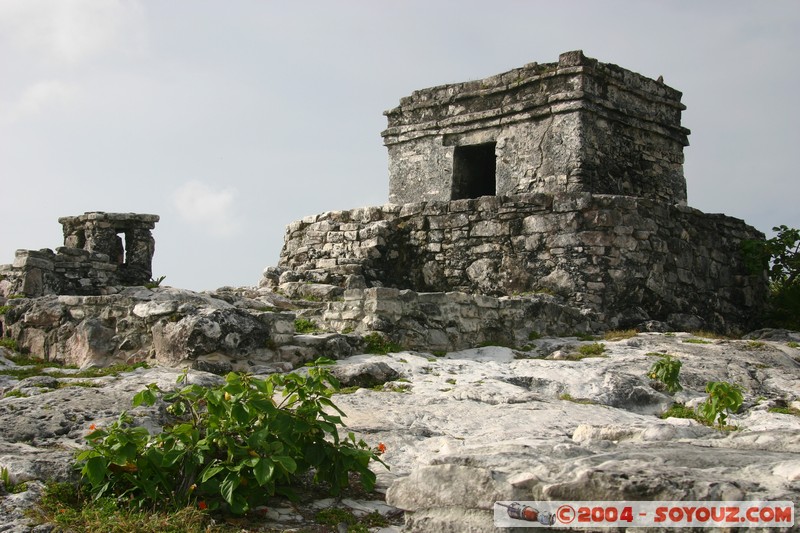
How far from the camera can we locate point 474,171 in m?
14.3

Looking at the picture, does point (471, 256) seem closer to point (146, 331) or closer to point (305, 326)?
point (305, 326)

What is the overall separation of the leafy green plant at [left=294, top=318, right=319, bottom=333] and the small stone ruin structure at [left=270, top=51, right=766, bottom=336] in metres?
0.21

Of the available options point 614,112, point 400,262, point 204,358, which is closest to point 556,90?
point 614,112

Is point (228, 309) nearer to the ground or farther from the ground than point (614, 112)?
nearer to the ground

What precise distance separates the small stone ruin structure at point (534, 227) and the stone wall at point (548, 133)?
2 cm

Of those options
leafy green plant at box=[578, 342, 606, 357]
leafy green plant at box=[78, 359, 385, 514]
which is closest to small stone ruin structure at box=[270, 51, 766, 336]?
leafy green plant at box=[578, 342, 606, 357]

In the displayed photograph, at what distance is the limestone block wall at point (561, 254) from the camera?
10523 millimetres

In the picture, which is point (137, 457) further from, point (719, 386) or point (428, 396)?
point (719, 386)

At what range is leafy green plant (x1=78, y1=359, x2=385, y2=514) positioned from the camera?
3900mm

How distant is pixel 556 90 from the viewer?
12.7 meters

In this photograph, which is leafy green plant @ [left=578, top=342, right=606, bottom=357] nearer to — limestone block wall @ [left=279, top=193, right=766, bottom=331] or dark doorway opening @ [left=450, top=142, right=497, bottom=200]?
limestone block wall @ [left=279, top=193, right=766, bottom=331]

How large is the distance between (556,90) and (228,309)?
23.0 feet

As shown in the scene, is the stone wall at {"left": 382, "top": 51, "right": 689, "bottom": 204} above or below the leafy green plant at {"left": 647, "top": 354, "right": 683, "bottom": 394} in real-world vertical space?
above

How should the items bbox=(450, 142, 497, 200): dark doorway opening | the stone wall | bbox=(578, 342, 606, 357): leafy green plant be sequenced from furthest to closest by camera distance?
1. bbox=(450, 142, 497, 200): dark doorway opening
2. the stone wall
3. bbox=(578, 342, 606, 357): leafy green plant
